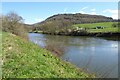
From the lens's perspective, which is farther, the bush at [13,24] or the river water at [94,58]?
the bush at [13,24]

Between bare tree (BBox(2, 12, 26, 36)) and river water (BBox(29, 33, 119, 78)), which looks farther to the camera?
bare tree (BBox(2, 12, 26, 36))

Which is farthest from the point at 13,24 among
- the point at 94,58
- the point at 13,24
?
the point at 94,58

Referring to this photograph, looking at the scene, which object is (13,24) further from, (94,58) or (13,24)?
(94,58)

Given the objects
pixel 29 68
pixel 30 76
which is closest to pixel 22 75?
pixel 30 76

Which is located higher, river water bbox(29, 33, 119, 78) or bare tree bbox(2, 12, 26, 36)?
bare tree bbox(2, 12, 26, 36)

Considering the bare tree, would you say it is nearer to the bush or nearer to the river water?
the bush

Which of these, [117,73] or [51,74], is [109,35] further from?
[51,74]

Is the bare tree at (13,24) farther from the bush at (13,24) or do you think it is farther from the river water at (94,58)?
the river water at (94,58)

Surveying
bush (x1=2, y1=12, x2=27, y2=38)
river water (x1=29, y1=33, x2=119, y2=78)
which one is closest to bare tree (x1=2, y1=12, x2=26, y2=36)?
bush (x1=2, y1=12, x2=27, y2=38)

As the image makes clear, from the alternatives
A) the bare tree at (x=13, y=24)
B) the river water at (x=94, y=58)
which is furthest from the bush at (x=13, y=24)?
the river water at (x=94, y=58)

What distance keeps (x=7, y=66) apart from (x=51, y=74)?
1916mm

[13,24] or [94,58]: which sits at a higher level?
[13,24]

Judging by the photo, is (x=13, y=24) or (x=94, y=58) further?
(x=13, y=24)

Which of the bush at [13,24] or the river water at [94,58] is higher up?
the bush at [13,24]
